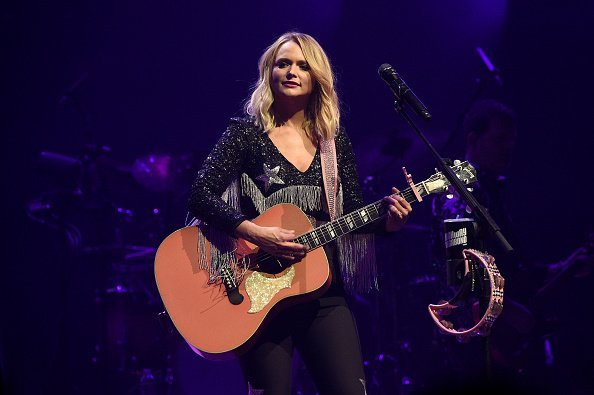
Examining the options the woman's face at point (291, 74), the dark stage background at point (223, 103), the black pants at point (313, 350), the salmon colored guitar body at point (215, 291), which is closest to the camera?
the black pants at point (313, 350)

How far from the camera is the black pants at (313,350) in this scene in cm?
319

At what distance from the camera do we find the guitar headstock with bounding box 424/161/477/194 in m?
3.50

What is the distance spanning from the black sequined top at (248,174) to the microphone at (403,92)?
0.55 m

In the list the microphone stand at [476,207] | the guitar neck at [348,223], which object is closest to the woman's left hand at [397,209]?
the guitar neck at [348,223]

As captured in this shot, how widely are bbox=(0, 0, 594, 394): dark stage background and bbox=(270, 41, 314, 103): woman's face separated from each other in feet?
11.4

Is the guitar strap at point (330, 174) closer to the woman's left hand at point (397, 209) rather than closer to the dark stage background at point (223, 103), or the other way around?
the woman's left hand at point (397, 209)

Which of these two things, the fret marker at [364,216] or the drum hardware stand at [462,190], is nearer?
the drum hardware stand at [462,190]

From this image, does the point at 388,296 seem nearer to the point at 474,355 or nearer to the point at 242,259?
the point at 474,355

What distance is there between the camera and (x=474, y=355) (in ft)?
20.3

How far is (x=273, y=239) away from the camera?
338 cm

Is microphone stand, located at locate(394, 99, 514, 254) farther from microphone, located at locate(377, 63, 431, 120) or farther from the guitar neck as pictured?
the guitar neck

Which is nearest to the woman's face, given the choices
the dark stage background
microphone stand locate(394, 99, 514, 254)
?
microphone stand locate(394, 99, 514, 254)

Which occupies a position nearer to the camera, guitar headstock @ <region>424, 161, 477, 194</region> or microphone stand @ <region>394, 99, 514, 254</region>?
microphone stand @ <region>394, 99, 514, 254</region>

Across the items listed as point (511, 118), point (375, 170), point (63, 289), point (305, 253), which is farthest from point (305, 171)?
point (63, 289)
